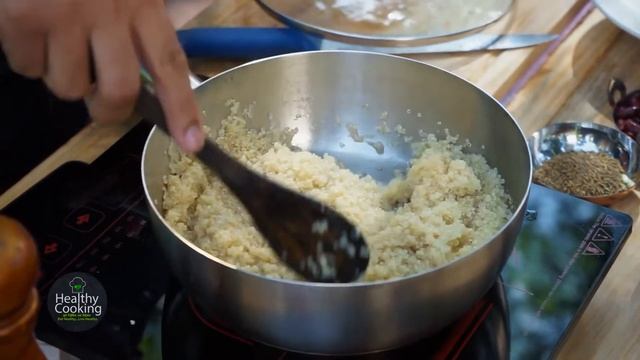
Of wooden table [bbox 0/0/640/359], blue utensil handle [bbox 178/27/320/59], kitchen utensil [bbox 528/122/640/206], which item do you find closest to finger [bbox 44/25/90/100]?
wooden table [bbox 0/0/640/359]

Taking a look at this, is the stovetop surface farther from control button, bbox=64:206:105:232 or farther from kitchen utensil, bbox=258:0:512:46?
kitchen utensil, bbox=258:0:512:46

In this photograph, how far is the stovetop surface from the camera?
2.25ft

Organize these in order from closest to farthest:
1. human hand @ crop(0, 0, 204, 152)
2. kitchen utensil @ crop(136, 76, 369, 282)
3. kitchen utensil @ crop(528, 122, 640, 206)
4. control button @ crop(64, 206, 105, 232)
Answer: human hand @ crop(0, 0, 204, 152), kitchen utensil @ crop(136, 76, 369, 282), control button @ crop(64, 206, 105, 232), kitchen utensil @ crop(528, 122, 640, 206)

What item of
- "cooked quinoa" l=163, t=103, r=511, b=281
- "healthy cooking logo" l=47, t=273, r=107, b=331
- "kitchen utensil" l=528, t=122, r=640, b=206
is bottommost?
"healthy cooking logo" l=47, t=273, r=107, b=331

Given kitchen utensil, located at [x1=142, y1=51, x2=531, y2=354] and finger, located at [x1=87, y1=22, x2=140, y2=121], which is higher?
finger, located at [x1=87, y1=22, x2=140, y2=121]

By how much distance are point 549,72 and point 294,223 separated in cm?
48

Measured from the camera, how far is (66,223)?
31.4 inches

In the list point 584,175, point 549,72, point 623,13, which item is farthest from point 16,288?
point 623,13

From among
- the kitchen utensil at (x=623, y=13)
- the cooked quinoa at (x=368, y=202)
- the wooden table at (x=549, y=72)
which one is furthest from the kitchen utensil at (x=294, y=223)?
the kitchen utensil at (x=623, y=13)

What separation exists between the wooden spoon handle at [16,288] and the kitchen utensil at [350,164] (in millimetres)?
194

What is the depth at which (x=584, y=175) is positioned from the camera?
0.87 m

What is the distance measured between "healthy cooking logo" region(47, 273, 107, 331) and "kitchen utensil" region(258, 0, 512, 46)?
0.50 meters

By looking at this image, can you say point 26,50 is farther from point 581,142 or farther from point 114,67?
point 581,142

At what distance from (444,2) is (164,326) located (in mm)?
685
